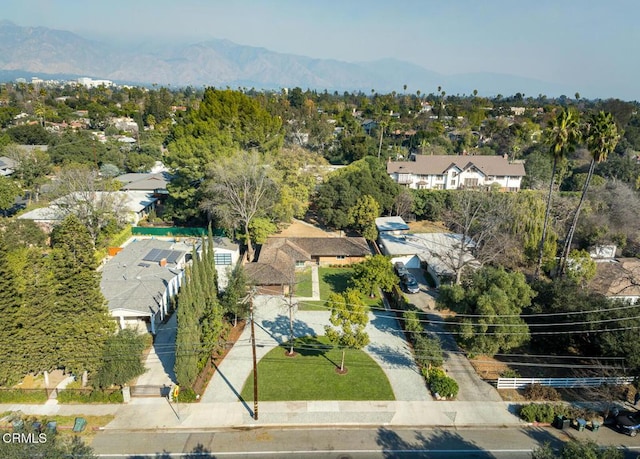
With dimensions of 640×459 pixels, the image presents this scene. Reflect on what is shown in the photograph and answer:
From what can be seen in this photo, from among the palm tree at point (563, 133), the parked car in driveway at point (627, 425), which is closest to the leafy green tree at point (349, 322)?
the parked car in driveway at point (627, 425)

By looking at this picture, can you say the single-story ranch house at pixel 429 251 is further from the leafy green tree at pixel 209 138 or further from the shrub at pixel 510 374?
the leafy green tree at pixel 209 138

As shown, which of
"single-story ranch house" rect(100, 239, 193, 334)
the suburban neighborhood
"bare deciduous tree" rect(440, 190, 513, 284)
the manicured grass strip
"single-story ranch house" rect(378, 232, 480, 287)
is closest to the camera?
the suburban neighborhood

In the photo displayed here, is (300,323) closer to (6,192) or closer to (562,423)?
(562,423)

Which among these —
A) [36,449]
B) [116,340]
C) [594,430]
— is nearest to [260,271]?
[116,340]

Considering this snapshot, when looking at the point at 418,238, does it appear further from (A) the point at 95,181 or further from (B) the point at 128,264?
(A) the point at 95,181

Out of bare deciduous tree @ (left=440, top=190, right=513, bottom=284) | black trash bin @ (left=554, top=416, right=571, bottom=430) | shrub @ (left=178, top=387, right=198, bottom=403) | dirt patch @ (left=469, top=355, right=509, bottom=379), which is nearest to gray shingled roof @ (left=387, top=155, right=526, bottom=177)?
bare deciduous tree @ (left=440, top=190, right=513, bottom=284)

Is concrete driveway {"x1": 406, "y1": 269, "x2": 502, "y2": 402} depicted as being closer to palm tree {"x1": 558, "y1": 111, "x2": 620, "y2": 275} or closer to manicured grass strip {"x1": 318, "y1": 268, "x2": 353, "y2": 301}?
manicured grass strip {"x1": 318, "y1": 268, "x2": 353, "y2": 301}
